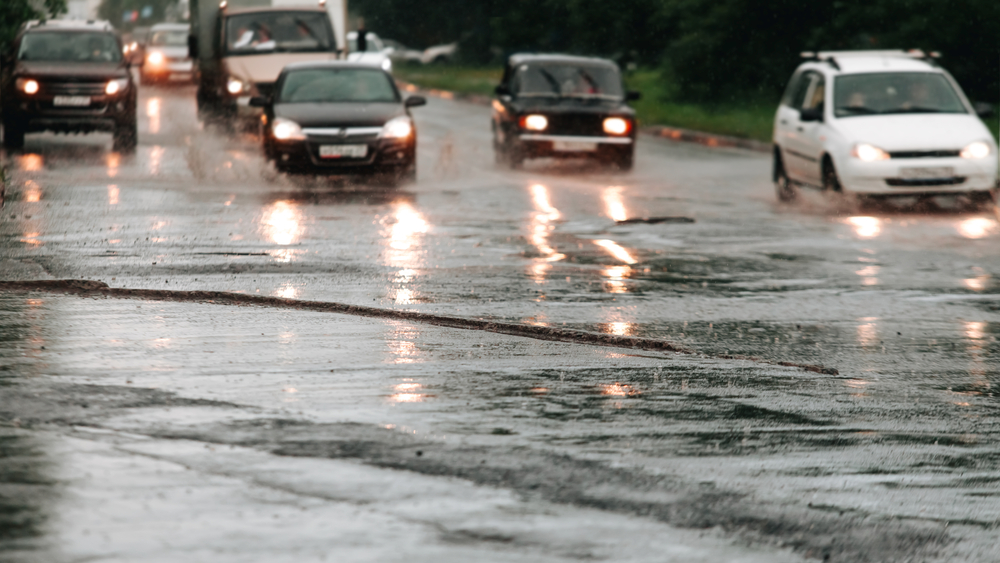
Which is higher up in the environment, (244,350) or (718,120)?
(244,350)

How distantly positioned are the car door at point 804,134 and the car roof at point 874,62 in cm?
23

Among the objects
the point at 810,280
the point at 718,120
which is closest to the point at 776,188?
the point at 810,280

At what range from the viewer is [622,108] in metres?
22.6

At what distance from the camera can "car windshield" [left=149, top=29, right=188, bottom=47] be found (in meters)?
47.2

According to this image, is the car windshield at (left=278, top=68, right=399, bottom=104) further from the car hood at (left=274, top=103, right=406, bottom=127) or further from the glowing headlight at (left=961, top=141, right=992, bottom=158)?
the glowing headlight at (left=961, top=141, right=992, bottom=158)

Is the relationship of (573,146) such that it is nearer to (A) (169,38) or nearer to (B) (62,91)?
(B) (62,91)

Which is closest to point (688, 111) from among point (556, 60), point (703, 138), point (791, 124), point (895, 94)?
point (703, 138)

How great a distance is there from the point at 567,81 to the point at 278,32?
636cm

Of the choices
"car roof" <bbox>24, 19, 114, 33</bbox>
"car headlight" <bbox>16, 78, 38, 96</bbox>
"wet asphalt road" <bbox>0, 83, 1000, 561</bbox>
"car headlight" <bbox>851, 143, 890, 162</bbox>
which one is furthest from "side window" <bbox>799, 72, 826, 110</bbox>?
"car roof" <bbox>24, 19, 114, 33</bbox>

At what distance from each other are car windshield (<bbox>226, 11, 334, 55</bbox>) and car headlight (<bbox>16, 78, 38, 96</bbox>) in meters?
4.11

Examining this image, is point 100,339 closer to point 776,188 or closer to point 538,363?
point 538,363

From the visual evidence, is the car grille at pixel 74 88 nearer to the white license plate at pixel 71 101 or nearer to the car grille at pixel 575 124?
the white license plate at pixel 71 101

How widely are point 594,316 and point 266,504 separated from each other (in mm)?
4793

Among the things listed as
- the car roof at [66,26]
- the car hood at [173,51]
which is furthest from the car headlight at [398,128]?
the car hood at [173,51]
